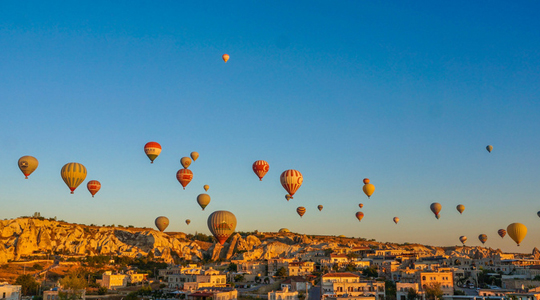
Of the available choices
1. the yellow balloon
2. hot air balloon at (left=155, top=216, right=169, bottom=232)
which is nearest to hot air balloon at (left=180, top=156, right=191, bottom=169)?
hot air balloon at (left=155, top=216, right=169, bottom=232)

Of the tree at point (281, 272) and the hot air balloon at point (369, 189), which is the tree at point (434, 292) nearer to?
the tree at point (281, 272)

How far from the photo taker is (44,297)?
65.6 m

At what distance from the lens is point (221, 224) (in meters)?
74.2

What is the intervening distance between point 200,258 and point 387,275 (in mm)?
58446

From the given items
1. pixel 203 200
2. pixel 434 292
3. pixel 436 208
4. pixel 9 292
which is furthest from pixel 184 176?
pixel 436 208

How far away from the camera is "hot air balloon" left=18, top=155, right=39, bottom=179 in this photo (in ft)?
225

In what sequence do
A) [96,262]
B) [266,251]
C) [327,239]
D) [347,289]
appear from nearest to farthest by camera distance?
[347,289] → [96,262] → [266,251] → [327,239]

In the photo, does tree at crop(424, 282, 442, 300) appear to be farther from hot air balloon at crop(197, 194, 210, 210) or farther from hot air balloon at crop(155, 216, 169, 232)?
hot air balloon at crop(155, 216, 169, 232)

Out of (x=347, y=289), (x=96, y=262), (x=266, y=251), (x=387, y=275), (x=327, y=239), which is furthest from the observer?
(x=327, y=239)

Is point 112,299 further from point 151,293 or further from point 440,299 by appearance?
point 440,299

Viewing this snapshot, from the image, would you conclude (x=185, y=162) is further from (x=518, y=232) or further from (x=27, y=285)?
(x=518, y=232)

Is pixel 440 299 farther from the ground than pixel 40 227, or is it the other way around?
pixel 40 227

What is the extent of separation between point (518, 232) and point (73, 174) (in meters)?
66.7

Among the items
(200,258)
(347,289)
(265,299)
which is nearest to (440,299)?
(347,289)
